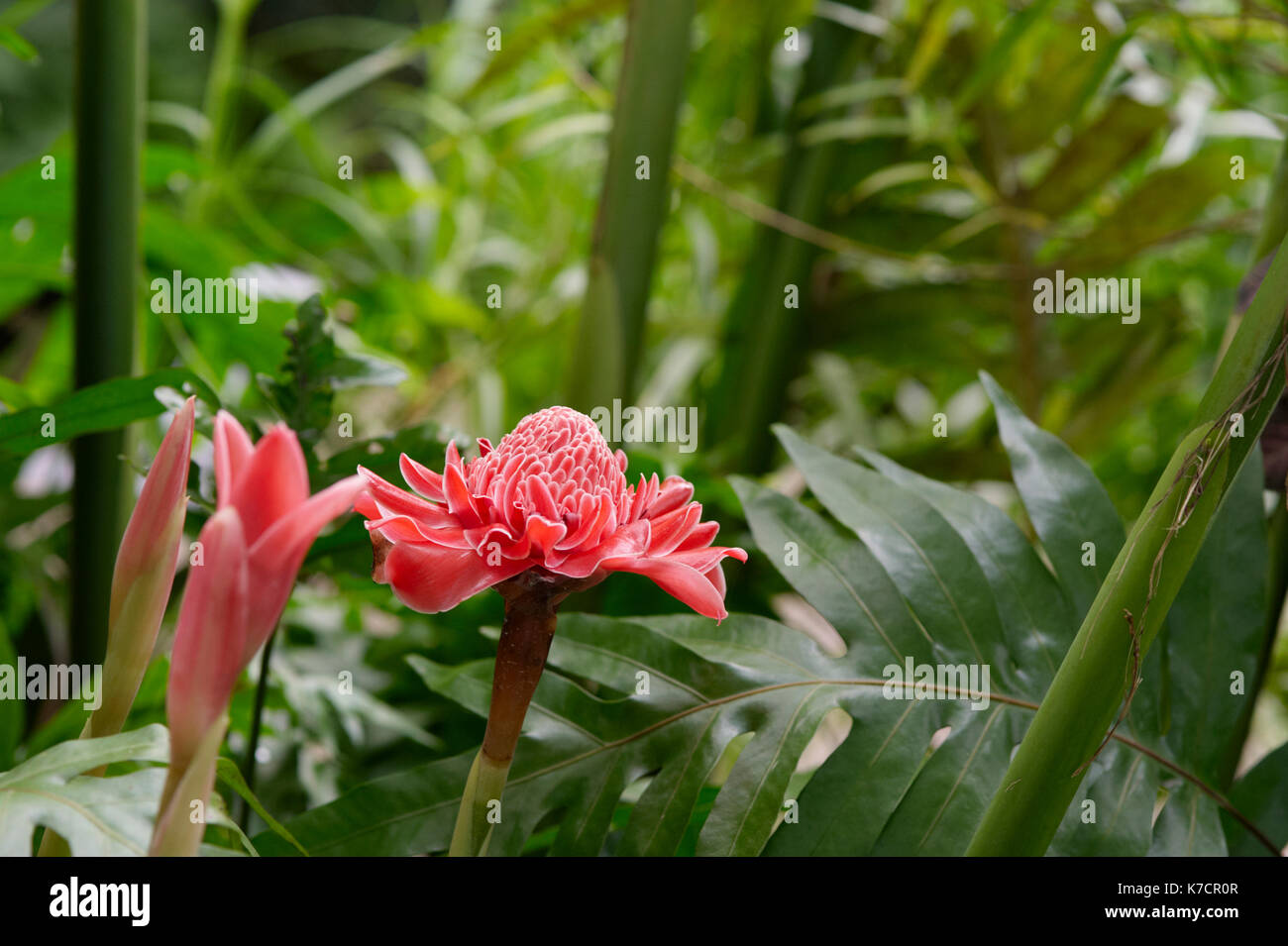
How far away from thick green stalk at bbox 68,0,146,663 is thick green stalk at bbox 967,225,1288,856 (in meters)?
0.46

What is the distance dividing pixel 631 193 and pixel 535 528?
40cm

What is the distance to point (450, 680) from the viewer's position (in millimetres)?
409

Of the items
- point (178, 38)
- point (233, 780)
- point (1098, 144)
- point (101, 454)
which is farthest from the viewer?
point (178, 38)

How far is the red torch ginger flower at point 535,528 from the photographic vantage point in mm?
244

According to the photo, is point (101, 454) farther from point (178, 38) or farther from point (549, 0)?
point (178, 38)

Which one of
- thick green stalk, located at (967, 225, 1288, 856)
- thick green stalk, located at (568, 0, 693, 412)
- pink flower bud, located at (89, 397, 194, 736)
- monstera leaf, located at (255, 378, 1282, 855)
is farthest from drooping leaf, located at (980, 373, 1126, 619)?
pink flower bud, located at (89, 397, 194, 736)

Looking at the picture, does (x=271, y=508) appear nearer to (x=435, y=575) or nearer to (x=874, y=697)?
(x=435, y=575)

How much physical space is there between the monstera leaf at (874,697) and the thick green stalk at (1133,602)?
0.30 feet

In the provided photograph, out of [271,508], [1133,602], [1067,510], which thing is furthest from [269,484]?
[1067,510]

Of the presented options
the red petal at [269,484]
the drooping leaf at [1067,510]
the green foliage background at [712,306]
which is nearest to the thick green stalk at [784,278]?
the green foliage background at [712,306]

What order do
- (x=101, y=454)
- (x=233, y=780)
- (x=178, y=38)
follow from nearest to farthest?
(x=233, y=780)
(x=101, y=454)
(x=178, y=38)

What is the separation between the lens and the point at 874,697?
40cm

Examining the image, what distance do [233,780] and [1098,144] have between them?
0.91 m
